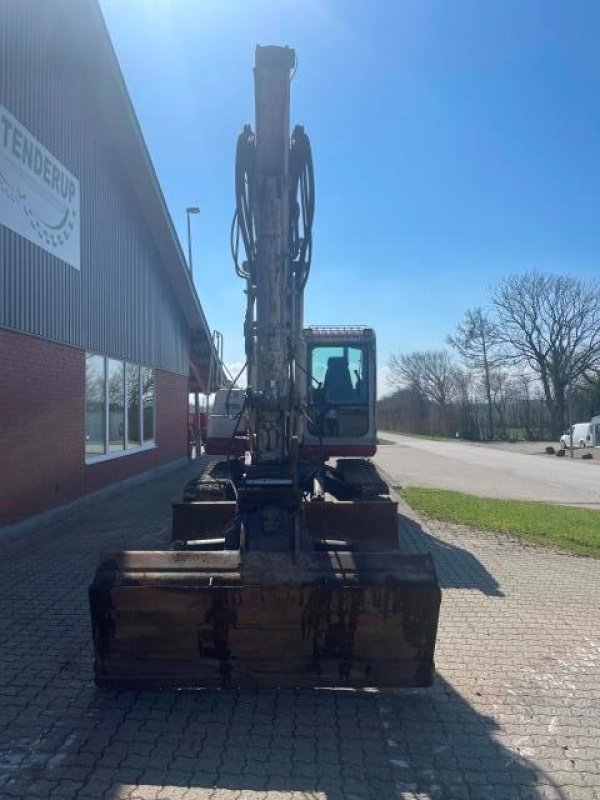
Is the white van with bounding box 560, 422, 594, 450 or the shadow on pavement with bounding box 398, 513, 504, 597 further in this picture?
the white van with bounding box 560, 422, 594, 450

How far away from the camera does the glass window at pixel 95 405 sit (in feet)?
41.3

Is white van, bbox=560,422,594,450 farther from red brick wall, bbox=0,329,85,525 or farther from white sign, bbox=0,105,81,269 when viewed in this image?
white sign, bbox=0,105,81,269

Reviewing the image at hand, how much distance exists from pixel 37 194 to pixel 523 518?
9045 millimetres

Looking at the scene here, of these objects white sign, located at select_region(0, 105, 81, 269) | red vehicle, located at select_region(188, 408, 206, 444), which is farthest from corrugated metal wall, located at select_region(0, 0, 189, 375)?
red vehicle, located at select_region(188, 408, 206, 444)

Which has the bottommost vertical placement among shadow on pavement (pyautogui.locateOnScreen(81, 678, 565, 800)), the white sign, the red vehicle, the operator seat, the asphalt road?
the asphalt road

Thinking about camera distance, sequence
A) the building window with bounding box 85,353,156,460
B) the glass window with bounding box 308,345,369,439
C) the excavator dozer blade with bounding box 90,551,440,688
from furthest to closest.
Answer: the building window with bounding box 85,353,156,460 → the glass window with bounding box 308,345,369,439 → the excavator dozer blade with bounding box 90,551,440,688

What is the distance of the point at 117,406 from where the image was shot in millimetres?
14516

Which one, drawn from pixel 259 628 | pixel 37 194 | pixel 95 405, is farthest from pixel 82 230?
pixel 259 628

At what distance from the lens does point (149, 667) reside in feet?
14.2

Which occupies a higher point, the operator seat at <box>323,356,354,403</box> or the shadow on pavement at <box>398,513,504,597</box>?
the operator seat at <box>323,356,354,403</box>

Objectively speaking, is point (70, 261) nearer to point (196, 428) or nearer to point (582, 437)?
point (196, 428)

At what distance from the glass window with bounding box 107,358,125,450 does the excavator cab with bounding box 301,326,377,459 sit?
4.40 meters

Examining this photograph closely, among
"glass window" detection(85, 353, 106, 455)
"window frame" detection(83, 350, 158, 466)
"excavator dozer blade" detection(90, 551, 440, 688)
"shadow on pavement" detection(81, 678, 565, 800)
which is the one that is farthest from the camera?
"window frame" detection(83, 350, 158, 466)

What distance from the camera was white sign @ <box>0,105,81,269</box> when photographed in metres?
9.36
